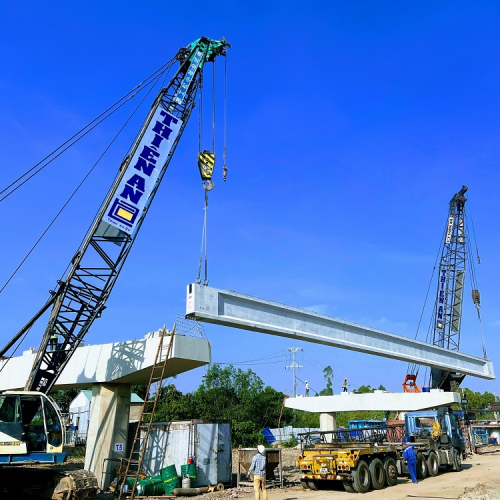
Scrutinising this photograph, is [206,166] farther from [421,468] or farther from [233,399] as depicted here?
[233,399]

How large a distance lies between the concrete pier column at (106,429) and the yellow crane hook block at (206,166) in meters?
9.10

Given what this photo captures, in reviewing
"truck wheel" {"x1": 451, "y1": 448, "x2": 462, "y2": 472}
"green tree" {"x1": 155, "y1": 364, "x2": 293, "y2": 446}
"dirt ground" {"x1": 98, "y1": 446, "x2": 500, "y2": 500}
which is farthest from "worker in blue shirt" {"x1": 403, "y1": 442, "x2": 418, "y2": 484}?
"green tree" {"x1": 155, "y1": 364, "x2": 293, "y2": 446}

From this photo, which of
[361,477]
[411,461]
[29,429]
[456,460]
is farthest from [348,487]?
[29,429]

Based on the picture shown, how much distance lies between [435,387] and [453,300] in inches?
358

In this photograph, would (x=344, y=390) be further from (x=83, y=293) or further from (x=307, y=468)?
(x=83, y=293)

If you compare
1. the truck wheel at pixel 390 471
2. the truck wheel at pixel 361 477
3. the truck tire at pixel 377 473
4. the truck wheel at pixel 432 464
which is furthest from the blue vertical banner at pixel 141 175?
the truck wheel at pixel 432 464

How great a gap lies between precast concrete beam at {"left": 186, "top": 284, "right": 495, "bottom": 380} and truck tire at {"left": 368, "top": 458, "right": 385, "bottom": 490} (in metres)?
5.61

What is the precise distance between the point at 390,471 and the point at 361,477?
7.17 ft

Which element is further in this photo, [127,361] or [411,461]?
[127,361]

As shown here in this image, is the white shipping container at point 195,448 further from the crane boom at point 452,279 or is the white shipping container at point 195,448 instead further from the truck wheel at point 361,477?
the crane boom at point 452,279

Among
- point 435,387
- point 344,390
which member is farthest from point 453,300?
point 344,390

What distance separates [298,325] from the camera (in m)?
21.3

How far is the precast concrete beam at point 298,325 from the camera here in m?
17.5

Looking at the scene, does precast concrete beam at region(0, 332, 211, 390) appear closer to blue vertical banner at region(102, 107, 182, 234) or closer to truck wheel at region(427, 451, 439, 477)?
blue vertical banner at region(102, 107, 182, 234)
